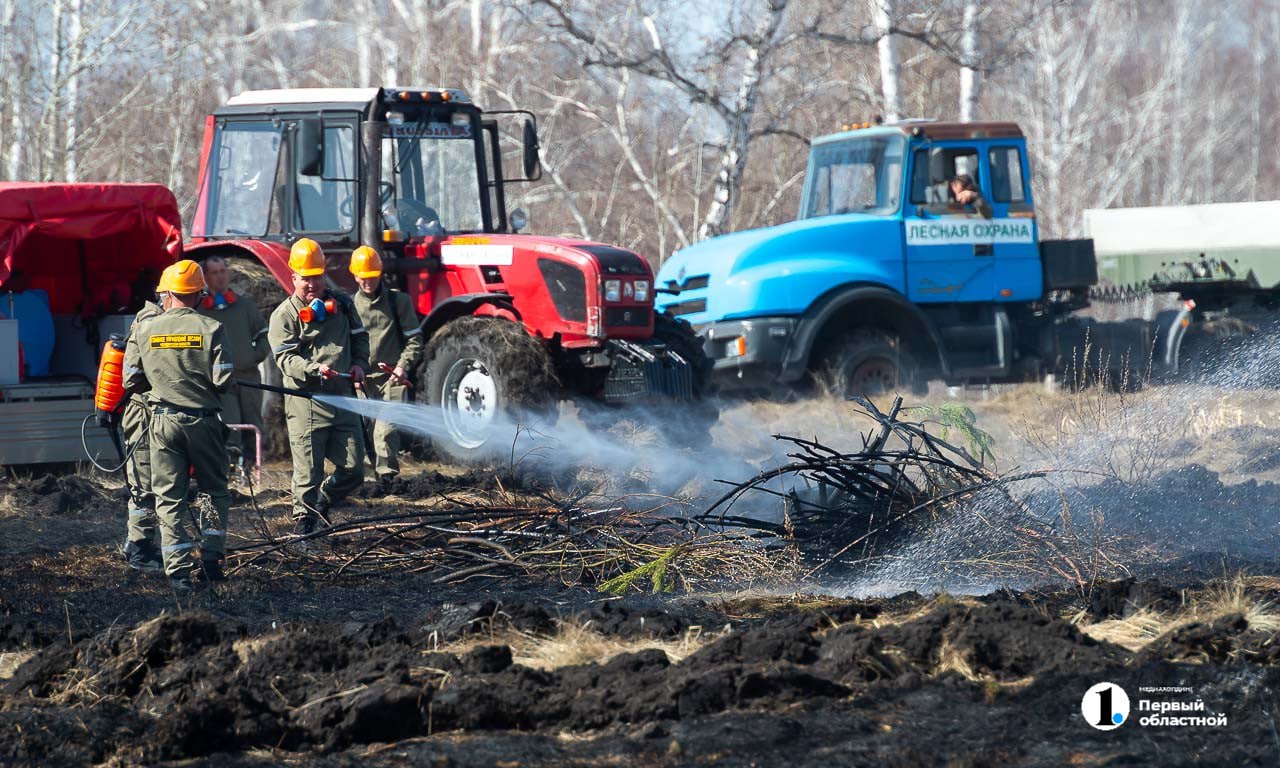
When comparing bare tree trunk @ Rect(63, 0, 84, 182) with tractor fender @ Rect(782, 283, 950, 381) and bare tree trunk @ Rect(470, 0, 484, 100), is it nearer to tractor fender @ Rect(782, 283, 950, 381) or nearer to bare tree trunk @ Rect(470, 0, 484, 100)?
bare tree trunk @ Rect(470, 0, 484, 100)

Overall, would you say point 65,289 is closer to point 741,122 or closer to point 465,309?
point 465,309

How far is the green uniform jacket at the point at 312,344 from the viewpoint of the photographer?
29.1 feet

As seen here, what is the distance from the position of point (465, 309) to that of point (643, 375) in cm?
165

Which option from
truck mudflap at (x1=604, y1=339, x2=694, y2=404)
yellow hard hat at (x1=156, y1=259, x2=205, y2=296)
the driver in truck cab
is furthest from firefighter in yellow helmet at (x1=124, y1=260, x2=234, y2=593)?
Answer: the driver in truck cab

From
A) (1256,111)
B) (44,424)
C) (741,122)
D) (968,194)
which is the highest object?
(1256,111)

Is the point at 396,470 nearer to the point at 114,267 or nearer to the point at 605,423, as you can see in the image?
the point at 605,423

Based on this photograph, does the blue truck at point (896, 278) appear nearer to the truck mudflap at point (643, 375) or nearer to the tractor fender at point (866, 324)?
the tractor fender at point (866, 324)

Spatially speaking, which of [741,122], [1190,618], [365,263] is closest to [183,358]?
[365,263]

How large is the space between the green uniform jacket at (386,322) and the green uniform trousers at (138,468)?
2830 mm

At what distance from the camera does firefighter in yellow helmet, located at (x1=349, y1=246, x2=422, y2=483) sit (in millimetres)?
10312

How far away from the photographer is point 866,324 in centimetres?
1407

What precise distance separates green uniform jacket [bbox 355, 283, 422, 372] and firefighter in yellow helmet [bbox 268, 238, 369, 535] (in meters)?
1.29

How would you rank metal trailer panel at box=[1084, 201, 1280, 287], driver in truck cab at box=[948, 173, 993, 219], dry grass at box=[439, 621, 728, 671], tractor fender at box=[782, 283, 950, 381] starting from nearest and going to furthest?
dry grass at box=[439, 621, 728, 671] → tractor fender at box=[782, 283, 950, 381] → driver in truck cab at box=[948, 173, 993, 219] → metal trailer panel at box=[1084, 201, 1280, 287]

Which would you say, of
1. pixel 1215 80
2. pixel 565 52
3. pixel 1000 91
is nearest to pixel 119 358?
pixel 565 52
